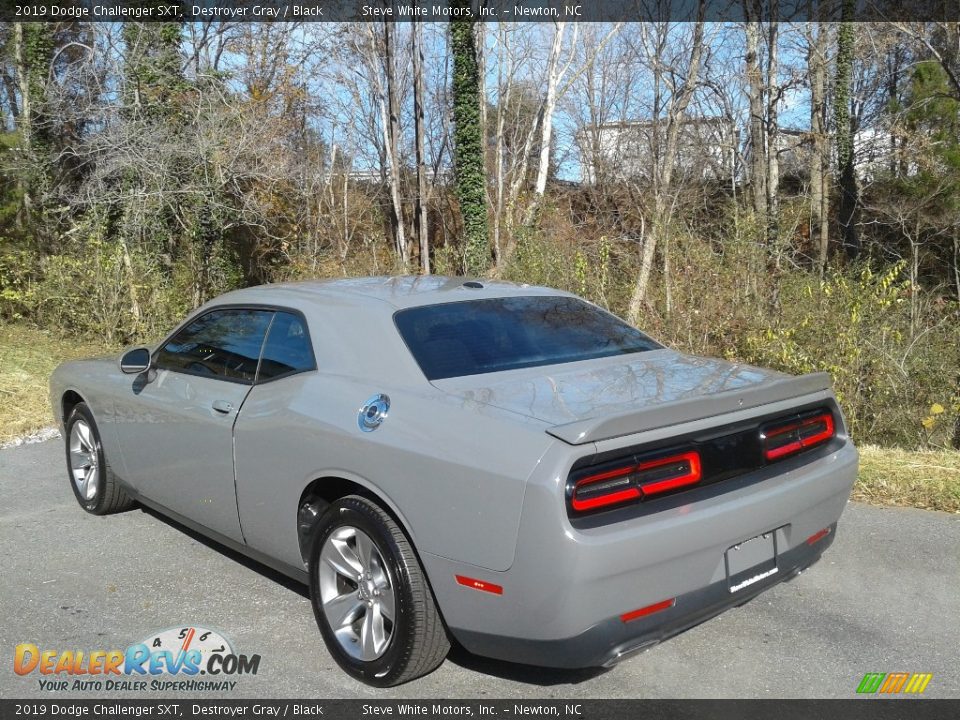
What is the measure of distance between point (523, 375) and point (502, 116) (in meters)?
25.7

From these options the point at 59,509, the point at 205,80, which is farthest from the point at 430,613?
the point at 205,80

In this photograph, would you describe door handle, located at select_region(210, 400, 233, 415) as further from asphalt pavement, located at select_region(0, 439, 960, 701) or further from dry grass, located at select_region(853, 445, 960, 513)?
dry grass, located at select_region(853, 445, 960, 513)

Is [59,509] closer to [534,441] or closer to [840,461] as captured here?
[534,441]

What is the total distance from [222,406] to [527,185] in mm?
26210

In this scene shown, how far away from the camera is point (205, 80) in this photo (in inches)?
679

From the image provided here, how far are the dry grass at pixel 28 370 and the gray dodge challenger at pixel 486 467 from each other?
15.6 ft

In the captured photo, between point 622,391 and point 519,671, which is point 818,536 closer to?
point 622,391

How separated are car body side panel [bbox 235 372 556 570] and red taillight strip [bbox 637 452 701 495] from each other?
0.40m

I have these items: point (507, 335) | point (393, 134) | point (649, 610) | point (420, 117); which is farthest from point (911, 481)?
point (393, 134)

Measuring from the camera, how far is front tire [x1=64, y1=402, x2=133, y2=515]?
5.39 meters

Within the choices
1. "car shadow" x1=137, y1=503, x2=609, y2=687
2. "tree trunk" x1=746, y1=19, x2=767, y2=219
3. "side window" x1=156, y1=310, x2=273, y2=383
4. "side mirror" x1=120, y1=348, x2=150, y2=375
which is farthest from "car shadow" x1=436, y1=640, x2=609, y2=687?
"tree trunk" x1=746, y1=19, x2=767, y2=219

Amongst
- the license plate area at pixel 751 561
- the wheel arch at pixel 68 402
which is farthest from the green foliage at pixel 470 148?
the license plate area at pixel 751 561

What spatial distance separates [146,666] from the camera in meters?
3.63

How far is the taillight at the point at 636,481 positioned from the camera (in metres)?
2.83
